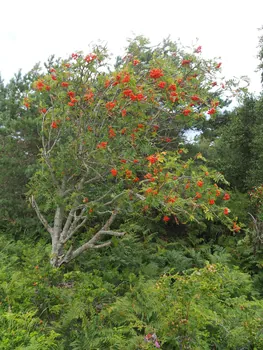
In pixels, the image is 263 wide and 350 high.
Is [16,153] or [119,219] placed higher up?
[16,153]

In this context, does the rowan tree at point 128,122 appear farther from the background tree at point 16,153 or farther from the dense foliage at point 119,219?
the background tree at point 16,153

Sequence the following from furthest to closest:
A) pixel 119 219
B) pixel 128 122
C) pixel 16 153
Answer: pixel 119 219 < pixel 16 153 < pixel 128 122

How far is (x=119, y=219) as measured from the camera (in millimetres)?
9602

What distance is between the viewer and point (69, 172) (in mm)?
6777

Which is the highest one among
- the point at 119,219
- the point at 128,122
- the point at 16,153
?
the point at 16,153

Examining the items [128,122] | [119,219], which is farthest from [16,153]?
[128,122]

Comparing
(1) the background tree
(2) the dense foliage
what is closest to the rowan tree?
(2) the dense foliage

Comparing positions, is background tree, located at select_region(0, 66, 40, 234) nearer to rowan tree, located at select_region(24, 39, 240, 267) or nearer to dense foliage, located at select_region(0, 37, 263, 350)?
dense foliage, located at select_region(0, 37, 263, 350)

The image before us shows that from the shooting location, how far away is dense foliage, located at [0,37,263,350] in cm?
420

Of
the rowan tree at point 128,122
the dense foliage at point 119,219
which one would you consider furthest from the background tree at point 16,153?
the rowan tree at point 128,122

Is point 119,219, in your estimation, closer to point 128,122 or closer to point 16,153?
point 16,153

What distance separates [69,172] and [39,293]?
8.47ft

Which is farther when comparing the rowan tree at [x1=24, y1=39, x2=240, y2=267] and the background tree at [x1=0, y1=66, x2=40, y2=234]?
the background tree at [x1=0, y1=66, x2=40, y2=234]

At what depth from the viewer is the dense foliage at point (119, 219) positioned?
4.20 metres
